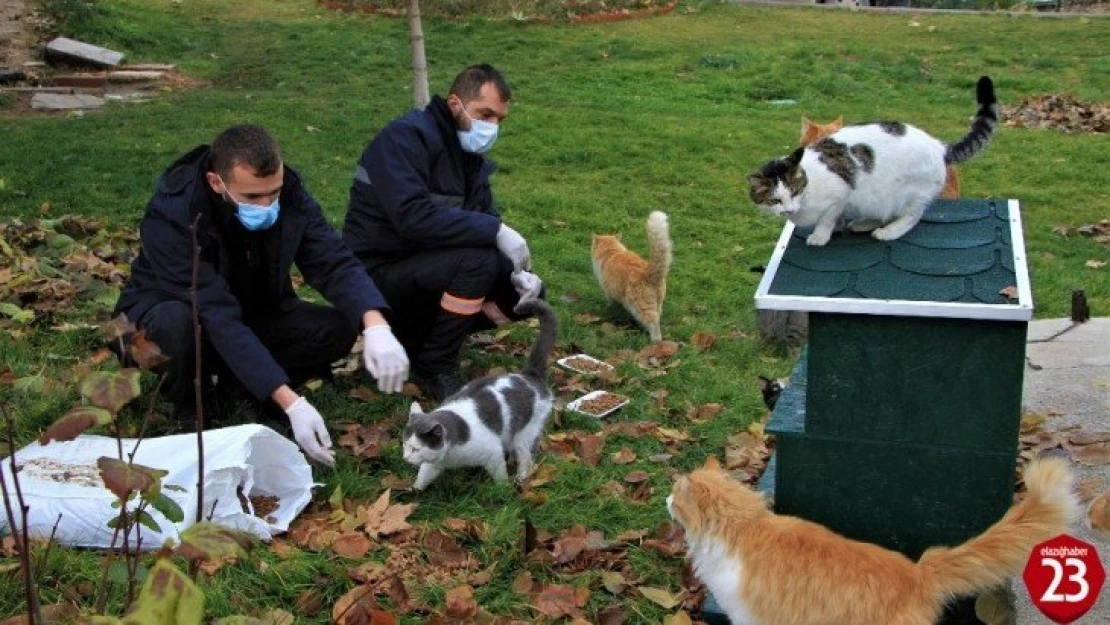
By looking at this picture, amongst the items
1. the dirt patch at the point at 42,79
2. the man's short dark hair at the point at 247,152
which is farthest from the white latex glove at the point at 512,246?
the dirt patch at the point at 42,79

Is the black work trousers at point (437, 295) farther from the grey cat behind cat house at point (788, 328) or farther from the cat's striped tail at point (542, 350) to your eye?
the grey cat behind cat house at point (788, 328)

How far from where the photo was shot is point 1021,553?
8.47 ft

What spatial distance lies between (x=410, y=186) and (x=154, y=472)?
3.04m

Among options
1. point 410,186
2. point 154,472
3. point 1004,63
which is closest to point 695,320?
point 410,186

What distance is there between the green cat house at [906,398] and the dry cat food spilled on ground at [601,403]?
149cm

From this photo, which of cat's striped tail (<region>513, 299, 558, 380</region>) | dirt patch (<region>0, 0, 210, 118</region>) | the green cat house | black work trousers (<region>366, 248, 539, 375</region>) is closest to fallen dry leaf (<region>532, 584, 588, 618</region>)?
the green cat house

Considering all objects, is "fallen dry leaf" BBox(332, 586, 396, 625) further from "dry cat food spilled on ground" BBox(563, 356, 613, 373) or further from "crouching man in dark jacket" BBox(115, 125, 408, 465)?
"dry cat food spilled on ground" BBox(563, 356, 613, 373)

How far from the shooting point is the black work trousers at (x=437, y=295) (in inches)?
192

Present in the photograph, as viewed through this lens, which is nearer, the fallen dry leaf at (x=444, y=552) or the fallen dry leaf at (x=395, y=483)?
the fallen dry leaf at (x=444, y=552)

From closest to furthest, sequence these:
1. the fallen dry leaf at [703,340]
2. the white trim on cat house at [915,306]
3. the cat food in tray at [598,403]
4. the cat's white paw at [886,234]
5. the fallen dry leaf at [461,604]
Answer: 1. the white trim on cat house at [915,306]
2. the fallen dry leaf at [461,604]
3. the cat's white paw at [886,234]
4. the cat food in tray at [598,403]
5. the fallen dry leaf at [703,340]

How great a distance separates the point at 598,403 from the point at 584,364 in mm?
569

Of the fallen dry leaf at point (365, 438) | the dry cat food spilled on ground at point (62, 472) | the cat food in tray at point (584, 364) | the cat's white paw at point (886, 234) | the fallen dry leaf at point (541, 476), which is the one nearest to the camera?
the dry cat food spilled on ground at point (62, 472)

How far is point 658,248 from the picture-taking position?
5.89 meters

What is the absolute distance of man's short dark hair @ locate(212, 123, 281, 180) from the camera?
395 centimetres
